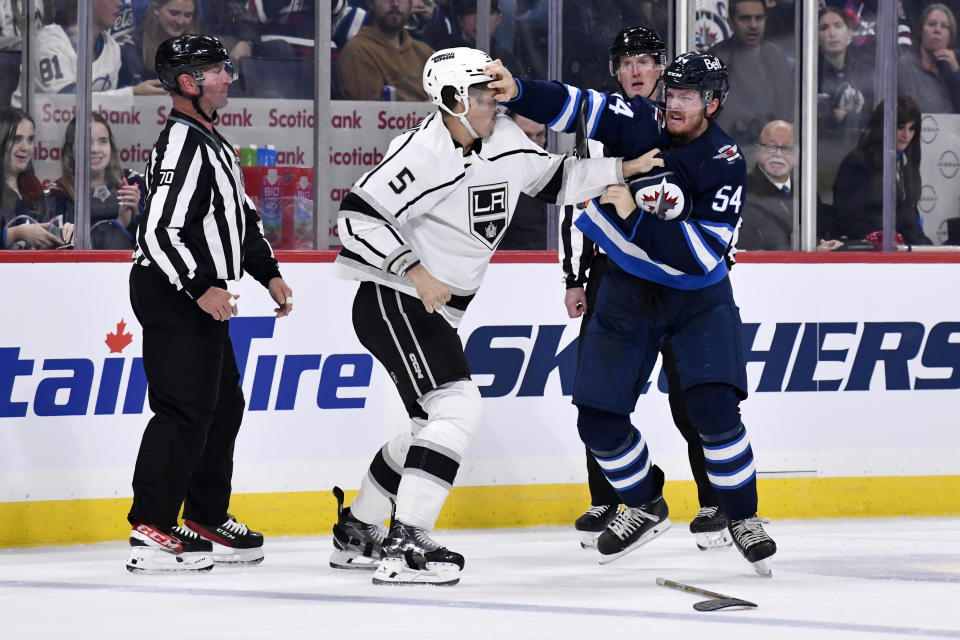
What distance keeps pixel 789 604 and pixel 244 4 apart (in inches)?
108

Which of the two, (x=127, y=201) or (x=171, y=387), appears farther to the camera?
(x=127, y=201)

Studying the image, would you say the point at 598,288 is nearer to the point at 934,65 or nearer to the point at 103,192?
the point at 103,192

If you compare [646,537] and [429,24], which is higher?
[429,24]

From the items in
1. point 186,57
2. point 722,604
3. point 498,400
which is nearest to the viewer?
point 722,604

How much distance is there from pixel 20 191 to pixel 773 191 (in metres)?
2.70

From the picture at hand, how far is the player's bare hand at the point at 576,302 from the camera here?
481 centimetres

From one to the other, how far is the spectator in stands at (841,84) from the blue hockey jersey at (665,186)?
1801 millimetres

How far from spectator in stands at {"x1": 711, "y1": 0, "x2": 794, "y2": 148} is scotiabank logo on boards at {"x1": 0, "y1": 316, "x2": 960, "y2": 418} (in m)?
0.85

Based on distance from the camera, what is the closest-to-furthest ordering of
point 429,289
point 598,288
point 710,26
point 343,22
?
point 429,289, point 598,288, point 343,22, point 710,26

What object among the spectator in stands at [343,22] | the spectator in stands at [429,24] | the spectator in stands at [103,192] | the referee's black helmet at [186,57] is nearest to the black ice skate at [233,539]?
the spectator in stands at [103,192]

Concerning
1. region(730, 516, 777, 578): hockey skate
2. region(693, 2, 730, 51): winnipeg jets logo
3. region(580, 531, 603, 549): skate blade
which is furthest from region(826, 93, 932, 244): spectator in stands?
region(730, 516, 777, 578): hockey skate

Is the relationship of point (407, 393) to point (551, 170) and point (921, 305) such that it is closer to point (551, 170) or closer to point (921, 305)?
point (551, 170)

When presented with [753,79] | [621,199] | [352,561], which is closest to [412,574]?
[352,561]

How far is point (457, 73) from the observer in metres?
3.86
